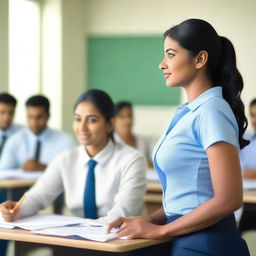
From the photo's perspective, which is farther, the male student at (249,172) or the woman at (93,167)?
the male student at (249,172)

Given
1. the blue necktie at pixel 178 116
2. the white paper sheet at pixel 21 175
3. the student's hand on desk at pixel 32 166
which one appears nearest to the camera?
the blue necktie at pixel 178 116

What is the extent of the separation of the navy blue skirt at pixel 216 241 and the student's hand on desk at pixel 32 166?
11.6 ft

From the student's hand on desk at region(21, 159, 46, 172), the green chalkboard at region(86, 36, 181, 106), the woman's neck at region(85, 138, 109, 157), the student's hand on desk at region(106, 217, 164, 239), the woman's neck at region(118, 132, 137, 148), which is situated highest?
the green chalkboard at region(86, 36, 181, 106)

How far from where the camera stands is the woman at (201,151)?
2232 mm

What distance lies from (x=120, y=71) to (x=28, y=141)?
2.44 metres

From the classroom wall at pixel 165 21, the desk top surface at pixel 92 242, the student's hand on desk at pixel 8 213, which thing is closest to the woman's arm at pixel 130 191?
the student's hand on desk at pixel 8 213

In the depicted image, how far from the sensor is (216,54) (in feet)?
7.83

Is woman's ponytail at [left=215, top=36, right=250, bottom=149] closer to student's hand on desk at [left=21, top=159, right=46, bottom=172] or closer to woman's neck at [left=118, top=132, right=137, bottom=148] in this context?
student's hand on desk at [left=21, top=159, right=46, bottom=172]

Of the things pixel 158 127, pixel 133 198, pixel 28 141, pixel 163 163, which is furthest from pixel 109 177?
pixel 158 127

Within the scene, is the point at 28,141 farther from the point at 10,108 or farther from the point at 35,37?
the point at 35,37

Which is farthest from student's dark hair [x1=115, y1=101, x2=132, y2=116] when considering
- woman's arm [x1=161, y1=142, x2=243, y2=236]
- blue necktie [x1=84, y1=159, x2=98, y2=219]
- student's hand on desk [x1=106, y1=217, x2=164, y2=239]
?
woman's arm [x1=161, y1=142, x2=243, y2=236]

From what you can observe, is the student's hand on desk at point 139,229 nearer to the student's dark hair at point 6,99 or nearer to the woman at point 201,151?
the woman at point 201,151

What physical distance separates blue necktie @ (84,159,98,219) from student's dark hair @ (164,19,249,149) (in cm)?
→ 142

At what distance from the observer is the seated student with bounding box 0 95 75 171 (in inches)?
244
